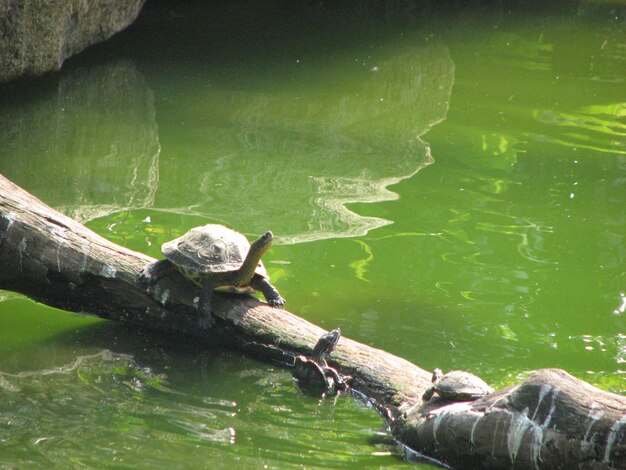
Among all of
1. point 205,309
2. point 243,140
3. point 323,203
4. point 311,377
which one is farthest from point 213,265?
point 243,140

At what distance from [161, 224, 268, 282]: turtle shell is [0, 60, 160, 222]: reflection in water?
5.90ft

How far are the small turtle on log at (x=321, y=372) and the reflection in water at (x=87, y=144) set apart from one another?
2501mm

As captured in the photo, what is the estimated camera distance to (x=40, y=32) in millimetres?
9242

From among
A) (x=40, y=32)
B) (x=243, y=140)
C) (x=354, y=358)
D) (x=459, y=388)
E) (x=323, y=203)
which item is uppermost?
(x=40, y=32)

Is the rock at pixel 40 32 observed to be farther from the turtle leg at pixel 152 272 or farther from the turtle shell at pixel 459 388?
the turtle shell at pixel 459 388

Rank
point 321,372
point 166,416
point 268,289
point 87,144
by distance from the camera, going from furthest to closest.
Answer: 1. point 87,144
2. point 268,289
3. point 321,372
4. point 166,416

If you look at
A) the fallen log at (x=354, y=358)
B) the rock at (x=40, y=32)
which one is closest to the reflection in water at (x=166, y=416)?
the fallen log at (x=354, y=358)

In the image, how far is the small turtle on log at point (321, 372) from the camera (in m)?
4.39

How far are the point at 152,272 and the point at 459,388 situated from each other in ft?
5.45

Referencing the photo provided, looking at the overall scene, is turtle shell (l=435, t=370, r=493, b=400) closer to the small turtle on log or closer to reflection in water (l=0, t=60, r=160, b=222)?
the small turtle on log

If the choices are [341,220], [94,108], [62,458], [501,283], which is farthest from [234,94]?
[62,458]

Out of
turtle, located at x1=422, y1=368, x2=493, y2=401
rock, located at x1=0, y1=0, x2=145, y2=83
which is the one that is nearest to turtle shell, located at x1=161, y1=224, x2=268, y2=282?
turtle, located at x1=422, y1=368, x2=493, y2=401

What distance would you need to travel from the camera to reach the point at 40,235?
484 cm

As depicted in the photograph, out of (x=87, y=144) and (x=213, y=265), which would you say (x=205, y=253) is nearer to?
(x=213, y=265)
